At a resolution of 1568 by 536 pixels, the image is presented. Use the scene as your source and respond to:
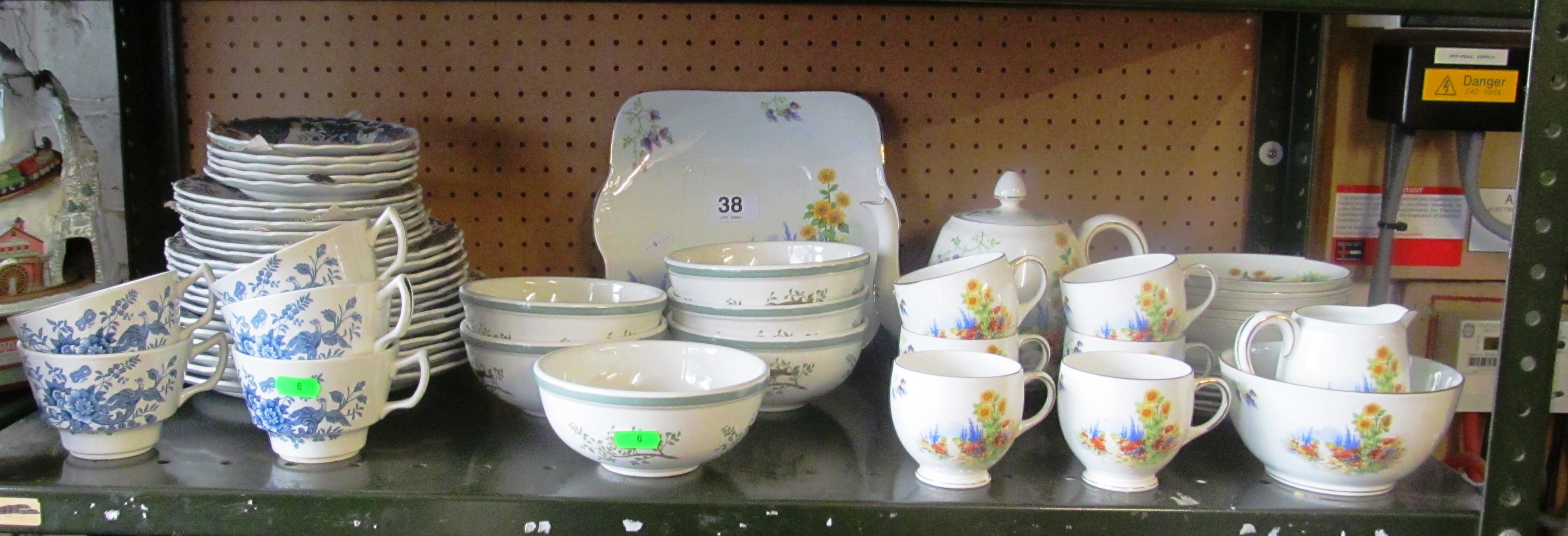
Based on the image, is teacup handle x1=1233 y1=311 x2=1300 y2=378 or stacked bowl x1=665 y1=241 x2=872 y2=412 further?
stacked bowl x1=665 y1=241 x2=872 y2=412

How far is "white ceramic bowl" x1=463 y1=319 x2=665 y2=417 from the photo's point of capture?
38.8 inches

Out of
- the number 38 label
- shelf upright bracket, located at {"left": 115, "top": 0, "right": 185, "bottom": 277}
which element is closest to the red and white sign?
the number 38 label

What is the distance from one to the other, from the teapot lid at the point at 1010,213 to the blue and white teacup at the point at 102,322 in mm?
728

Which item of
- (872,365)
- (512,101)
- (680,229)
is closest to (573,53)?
(512,101)

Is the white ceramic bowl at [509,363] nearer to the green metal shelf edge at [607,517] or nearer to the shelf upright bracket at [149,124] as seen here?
the green metal shelf edge at [607,517]

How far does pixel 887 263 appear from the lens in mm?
1156

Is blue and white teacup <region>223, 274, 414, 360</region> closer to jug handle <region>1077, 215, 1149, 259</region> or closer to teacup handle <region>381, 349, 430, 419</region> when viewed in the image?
teacup handle <region>381, 349, 430, 419</region>

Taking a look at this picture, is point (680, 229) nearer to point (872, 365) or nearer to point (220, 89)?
point (872, 365)

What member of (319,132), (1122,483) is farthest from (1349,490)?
(319,132)

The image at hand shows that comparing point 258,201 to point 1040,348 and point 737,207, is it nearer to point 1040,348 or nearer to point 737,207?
point 737,207

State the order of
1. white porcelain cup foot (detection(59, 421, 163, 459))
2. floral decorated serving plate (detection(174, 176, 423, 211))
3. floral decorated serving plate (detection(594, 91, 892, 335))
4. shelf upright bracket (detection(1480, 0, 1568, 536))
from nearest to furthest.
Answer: shelf upright bracket (detection(1480, 0, 1568, 536))
white porcelain cup foot (detection(59, 421, 163, 459))
floral decorated serving plate (detection(174, 176, 423, 211))
floral decorated serving plate (detection(594, 91, 892, 335))

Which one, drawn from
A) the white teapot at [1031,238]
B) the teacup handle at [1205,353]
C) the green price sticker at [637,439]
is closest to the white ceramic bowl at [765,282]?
the white teapot at [1031,238]

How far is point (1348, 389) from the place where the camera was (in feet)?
2.81

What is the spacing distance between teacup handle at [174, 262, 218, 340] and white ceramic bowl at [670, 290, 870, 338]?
398mm
